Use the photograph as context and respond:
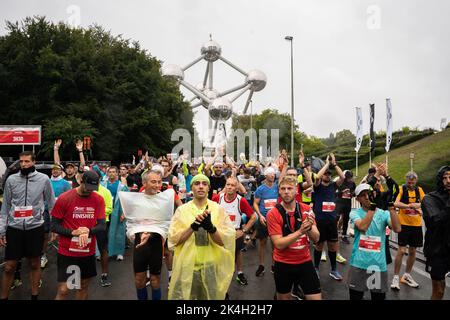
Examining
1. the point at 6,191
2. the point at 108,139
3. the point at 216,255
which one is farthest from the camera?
the point at 108,139

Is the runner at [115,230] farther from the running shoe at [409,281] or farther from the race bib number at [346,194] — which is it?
the race bib number at [346,194]

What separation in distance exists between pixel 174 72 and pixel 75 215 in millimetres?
31479

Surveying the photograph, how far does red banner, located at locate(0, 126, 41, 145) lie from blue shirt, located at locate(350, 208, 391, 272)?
20.8 meters

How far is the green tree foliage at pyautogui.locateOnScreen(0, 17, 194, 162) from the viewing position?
23.8 m

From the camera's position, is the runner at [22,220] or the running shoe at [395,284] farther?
the running shoe at [395,284]

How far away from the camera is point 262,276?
570cm

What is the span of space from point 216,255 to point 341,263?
168 inches

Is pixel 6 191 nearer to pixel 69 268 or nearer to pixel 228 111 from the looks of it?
pixel 69 268

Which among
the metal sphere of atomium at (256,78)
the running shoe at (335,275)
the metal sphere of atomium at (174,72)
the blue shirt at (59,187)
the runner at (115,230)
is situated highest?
the metal sphere of atomium at (174,72)

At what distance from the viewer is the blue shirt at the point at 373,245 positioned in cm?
352

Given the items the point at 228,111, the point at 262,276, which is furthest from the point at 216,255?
the point at 228,111

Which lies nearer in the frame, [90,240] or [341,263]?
[90,240]

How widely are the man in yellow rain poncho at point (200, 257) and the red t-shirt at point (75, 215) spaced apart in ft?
3.91

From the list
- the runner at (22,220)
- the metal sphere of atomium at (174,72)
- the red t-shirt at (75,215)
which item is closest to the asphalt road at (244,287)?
→ the runner at (22,220)
